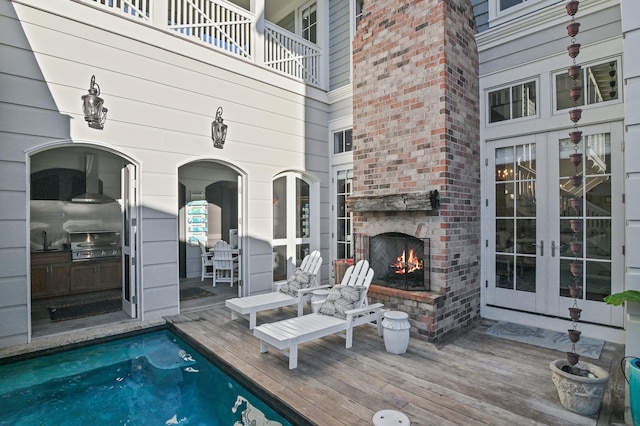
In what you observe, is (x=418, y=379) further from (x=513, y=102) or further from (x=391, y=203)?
(x=513, y=102)

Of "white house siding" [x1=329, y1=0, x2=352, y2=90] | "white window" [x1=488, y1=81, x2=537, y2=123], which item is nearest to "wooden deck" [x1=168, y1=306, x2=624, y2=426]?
"white window" [x1=488, y1=81, x2=537, y2=123]

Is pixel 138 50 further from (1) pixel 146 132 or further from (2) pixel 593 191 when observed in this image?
(2) pixel 593 191

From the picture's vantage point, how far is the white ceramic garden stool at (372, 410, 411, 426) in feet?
7.98

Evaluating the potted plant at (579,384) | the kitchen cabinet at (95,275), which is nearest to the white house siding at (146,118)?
the kitchen cabinet at (95,275)

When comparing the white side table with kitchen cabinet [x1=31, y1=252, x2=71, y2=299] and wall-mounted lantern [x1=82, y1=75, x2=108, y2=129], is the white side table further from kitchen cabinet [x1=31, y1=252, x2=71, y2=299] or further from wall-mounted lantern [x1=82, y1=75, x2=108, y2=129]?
kitchen cabinet [x1=31, y1=252, x2=71, y2=299]

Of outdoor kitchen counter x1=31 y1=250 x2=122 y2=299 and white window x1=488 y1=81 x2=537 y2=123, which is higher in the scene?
white window x1=488 y1=81 x2=537 y2=123

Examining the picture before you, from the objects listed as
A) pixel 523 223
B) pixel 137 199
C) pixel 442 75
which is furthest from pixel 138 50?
pixel 523 223

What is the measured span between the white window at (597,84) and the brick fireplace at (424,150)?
105cm

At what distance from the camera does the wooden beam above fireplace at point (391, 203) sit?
13.6 ft

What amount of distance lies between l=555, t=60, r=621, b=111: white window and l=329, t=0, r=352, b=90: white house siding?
12.4 ft

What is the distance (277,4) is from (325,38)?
174 cm

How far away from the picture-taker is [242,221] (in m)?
5.92

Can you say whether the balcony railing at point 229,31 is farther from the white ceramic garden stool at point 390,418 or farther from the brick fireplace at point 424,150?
the white ceramic garden stool at point 390,418

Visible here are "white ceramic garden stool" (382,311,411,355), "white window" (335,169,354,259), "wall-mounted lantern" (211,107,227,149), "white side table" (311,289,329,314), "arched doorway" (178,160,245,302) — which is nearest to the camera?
"white ceramic garden stool" (382,311,411,355)
